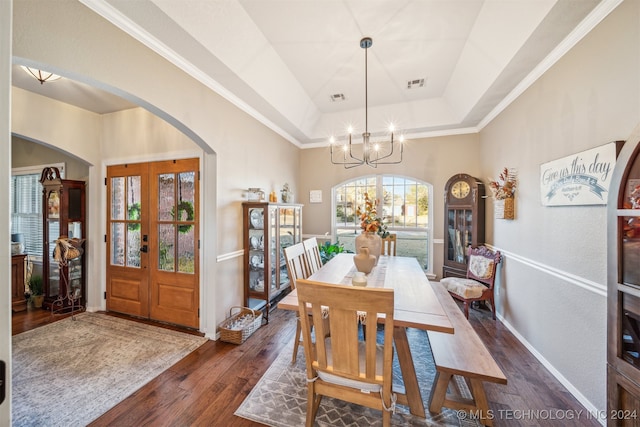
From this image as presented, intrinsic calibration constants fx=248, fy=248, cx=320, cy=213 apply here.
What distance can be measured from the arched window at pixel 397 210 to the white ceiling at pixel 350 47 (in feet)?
4.72

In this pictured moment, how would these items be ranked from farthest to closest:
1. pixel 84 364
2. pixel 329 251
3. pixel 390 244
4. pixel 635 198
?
pixel 329 251, pixel 390 244, pixel 84 364, pixel 635 198

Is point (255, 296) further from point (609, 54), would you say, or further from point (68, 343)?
point (609, 54)

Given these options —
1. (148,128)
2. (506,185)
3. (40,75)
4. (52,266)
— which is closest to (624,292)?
(506,185)

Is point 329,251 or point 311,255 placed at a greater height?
point 311,255

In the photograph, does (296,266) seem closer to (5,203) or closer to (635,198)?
(5,203)

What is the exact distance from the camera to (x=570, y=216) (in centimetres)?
215

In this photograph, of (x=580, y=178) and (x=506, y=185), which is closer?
(x=580, y=178)

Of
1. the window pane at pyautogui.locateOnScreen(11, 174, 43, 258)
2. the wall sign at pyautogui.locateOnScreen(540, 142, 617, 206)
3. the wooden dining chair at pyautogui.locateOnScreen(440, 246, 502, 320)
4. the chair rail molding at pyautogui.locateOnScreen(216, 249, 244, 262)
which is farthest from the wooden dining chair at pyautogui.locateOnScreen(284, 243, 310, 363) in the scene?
the window pane at pyautogui.locateOnScreen(11, 174, 43, 258)

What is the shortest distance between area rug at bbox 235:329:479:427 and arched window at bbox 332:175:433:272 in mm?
2607

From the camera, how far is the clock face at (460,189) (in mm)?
3938

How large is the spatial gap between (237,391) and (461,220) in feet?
12.6

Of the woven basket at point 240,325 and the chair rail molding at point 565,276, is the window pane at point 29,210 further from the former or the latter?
the chair rail molding at point 565,276

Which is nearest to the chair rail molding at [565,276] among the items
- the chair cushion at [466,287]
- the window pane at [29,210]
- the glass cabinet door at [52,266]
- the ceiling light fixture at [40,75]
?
the chair cushion at [466,287]

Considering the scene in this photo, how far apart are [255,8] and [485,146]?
372 centimetres
